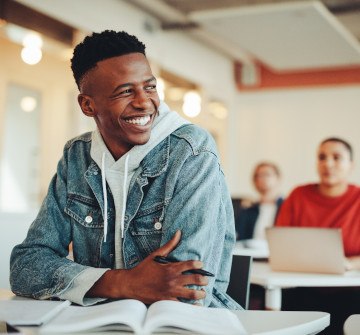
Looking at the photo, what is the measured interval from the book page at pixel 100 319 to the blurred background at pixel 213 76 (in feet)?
11.8

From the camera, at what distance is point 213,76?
29.1ft

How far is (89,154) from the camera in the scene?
1906mm

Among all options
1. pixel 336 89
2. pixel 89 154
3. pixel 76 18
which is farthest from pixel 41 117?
pixel 89 154

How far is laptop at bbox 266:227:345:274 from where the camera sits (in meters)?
2.62

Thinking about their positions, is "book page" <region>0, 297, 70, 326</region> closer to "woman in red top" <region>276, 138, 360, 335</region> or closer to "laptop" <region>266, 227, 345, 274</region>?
"laptop" <region>266, 227, 345, 274</region>

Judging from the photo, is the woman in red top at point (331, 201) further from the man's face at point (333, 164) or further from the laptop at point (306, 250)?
the laptop at point (306, 250)

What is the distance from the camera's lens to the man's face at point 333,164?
344cm

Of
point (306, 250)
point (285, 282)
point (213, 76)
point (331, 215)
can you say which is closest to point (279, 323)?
point (285, 282)

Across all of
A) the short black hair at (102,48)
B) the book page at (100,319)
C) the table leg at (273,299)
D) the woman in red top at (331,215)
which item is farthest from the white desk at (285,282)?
the book page at (100,319)

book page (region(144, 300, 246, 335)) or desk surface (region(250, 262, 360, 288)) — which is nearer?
book page (region(144, 300, 246, 335))

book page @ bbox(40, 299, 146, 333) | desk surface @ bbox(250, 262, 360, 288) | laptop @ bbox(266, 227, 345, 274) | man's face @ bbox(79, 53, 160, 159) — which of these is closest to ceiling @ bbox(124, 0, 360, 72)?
laptop @ bbox(266, 227, 345, 274)

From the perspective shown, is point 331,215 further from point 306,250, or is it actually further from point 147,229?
point 147,229

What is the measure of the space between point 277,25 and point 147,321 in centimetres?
540

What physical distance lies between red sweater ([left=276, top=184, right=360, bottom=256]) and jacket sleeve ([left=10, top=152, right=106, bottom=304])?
69.8 inches
